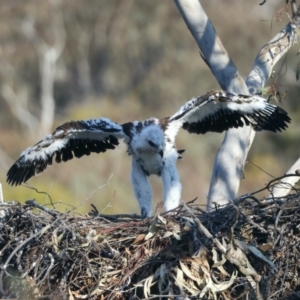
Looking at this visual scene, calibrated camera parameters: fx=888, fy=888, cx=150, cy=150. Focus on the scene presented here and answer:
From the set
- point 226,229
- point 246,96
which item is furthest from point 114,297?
point 246,96

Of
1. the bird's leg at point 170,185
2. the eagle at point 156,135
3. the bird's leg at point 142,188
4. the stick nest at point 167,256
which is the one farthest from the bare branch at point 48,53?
the stick nest at point 167,256

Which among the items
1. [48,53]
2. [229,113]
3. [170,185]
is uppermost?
[48,53]

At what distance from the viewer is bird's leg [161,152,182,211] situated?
8.24m

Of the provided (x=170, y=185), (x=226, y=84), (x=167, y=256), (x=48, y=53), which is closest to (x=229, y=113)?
(x=226, y=84)

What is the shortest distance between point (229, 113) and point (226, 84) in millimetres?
483

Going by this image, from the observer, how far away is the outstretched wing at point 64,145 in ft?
27.5

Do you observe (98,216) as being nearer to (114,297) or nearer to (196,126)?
(114,297)

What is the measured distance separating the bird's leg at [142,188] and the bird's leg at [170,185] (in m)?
0.21

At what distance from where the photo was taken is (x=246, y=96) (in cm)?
826

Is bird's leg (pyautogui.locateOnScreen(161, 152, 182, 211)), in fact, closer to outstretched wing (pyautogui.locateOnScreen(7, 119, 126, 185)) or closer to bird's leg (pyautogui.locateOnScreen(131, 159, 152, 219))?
bird's leg (pyautogui.locateOnScreen(131, 159, 152, 219))

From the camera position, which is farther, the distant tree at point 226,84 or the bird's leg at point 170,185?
the distant tree at point 226,84

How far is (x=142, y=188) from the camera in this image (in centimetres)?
851

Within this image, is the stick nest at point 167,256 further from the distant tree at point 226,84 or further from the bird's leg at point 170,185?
the distant tree at point 226,84

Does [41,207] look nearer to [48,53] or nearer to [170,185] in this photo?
[170,185]
